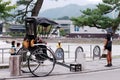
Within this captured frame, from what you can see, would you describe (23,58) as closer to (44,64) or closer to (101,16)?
(44,64)

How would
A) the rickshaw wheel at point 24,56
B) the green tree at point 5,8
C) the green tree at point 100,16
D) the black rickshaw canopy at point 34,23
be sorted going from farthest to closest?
the green tree at point 100,16
the green tree at point 5,8
the black rickshaw canopy at point 34,23
the rickshaw wheel at point 24,56

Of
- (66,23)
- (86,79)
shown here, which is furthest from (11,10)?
(66,23)

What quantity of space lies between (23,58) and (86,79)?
327cm

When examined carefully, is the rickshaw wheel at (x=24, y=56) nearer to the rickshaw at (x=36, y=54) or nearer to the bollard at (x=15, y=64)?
the rickshaw at (x=36, y=54)

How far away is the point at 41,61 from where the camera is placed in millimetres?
16469

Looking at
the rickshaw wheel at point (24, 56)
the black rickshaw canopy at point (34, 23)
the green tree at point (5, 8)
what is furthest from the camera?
the green tree at point (5, 8)

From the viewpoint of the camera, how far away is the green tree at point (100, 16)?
4775 centimetres

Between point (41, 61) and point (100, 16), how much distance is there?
107 ft

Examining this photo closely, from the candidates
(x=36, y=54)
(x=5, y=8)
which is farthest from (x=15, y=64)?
(x=5, y=8)

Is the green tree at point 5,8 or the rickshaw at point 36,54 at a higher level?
the green tree at point 5,8

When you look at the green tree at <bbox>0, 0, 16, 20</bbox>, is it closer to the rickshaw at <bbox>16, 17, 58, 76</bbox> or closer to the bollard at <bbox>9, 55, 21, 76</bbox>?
the rickshaw at <bbox>16, 17, 58, 76</bbox>

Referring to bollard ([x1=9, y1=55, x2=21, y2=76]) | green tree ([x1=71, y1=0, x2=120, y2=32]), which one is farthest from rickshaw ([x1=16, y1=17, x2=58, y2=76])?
green tree ([x1=71, y1=0, x2=120, y2=32])

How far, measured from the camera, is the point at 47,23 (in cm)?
1733

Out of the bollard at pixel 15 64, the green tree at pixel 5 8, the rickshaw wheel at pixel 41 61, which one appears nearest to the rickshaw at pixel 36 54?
the rickshaw wheel at pixel 41 61
